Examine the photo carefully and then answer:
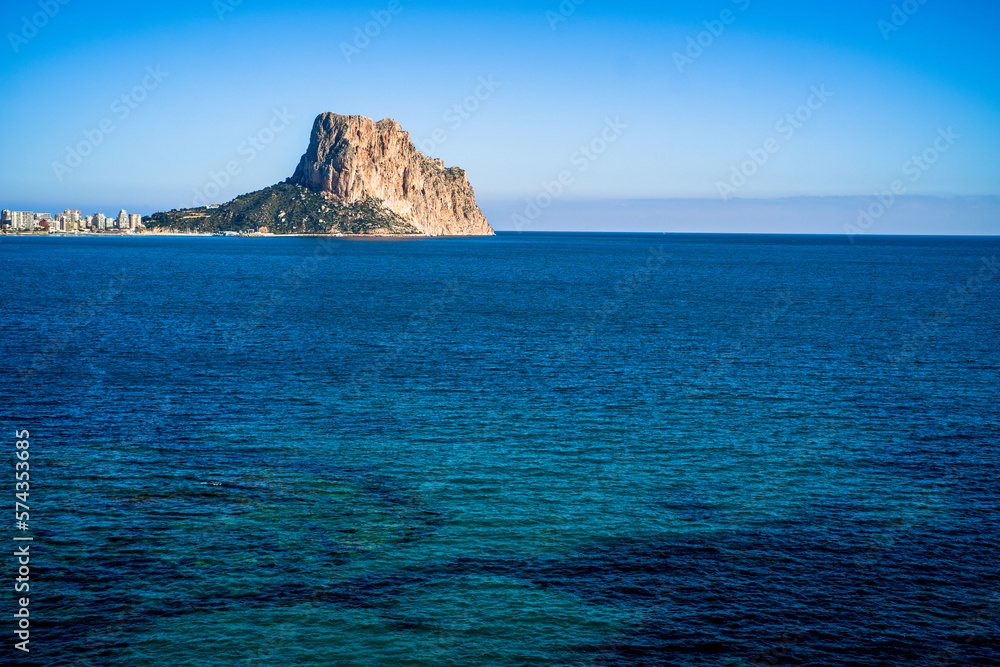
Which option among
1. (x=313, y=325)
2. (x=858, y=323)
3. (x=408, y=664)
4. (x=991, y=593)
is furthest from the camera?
(x=858, y=323)

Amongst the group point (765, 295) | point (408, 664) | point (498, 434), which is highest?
point (765, 295)

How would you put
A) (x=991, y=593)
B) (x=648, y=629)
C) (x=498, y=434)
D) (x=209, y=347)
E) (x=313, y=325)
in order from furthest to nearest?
(x=313, y=325)
(x=209, y=347)
(x=498, y=434)
(x=991, y=593)
(x=648, y=629)

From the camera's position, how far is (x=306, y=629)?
2053 cm

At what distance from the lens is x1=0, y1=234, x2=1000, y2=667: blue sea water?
20.6 m

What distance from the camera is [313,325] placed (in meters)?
73.8

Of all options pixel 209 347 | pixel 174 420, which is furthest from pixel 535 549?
pixel 209 347

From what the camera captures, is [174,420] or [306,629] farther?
[174,420]

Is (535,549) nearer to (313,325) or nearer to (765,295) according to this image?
(313,325)

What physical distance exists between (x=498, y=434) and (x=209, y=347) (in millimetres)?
32394

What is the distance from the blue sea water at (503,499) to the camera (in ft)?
67.5

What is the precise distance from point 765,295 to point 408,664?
102502mm

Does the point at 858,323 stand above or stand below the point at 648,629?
above

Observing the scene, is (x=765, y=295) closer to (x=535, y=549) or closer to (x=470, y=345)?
(x=470, y=345)

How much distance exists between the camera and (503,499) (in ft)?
97.8
